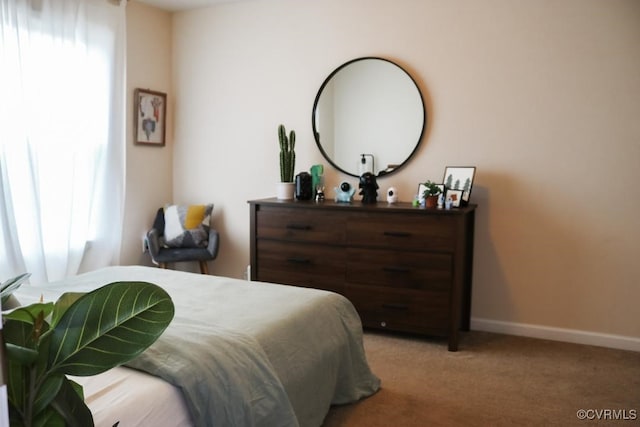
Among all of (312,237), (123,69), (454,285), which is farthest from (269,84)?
(454,285)

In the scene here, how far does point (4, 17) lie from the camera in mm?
3070

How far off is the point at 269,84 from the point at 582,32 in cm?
224

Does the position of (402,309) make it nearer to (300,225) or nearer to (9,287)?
(300,225)

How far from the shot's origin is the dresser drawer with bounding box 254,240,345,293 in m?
3.40

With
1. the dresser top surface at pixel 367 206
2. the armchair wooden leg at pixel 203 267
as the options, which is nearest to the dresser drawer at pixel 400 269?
the dresser top surface at pixel 367 206

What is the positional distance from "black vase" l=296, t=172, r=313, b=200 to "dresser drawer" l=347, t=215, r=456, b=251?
51cm

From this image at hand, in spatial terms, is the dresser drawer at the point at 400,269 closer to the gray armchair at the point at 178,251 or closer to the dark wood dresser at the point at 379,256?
the dark wood dresser at the point at 379,256

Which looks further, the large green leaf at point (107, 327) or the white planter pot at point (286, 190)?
the white planter pot at point (286, 190)

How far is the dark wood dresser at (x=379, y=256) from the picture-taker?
3090 millimetres

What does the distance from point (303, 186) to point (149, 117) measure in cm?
155

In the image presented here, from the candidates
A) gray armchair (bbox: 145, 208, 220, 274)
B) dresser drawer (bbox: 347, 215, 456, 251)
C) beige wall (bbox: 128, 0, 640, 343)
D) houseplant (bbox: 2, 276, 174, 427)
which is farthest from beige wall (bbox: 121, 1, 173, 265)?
houseplant (bbox: 2, 276, 174, 427)

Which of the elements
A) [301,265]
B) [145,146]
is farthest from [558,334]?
[145,146]

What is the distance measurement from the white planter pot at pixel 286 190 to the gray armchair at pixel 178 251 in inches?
28.3

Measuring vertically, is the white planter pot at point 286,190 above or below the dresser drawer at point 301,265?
above
